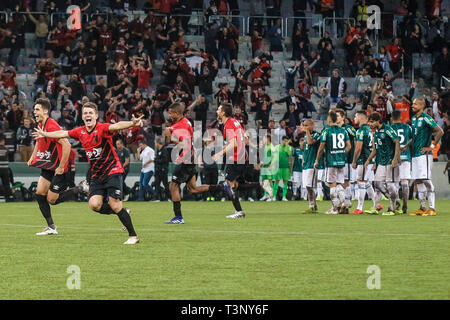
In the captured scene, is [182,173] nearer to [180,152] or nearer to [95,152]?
[180,152]

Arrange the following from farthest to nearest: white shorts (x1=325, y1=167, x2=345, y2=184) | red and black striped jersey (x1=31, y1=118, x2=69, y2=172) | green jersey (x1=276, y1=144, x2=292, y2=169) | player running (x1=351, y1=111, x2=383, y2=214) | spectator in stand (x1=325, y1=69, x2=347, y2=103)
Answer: spectator in stand (x1=325, y1=69, x2=347, y2=103) → green jersey (x1=276, y1=144, x2=292, y2=169) → player running (x1=351, y1=111, x2=383, y2=214) → white shorts (x1=325, y1=167, x2=345, y2=184) → red and black striped jersey (x1=31, y1=118, x2=69, y2=172)

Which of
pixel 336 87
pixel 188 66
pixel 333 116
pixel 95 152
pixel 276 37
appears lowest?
pixel 95 152

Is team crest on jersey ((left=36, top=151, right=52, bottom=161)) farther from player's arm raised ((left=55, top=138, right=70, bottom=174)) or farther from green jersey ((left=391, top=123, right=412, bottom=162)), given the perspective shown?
green jersey ((left=391, top=123, right=412, bottom=162))

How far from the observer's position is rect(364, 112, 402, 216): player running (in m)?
→ 22.4

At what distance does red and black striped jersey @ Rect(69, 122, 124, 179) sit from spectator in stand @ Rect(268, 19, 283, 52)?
85.5 ft

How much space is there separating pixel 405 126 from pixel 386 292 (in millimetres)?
14371

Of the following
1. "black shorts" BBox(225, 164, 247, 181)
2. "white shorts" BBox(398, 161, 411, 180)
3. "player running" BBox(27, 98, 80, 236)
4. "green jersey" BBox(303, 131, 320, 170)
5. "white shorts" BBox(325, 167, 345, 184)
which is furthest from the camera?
"green jersey" BBox(303, 131, 320, 170)

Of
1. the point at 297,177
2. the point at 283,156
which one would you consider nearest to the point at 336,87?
the point at 297,177

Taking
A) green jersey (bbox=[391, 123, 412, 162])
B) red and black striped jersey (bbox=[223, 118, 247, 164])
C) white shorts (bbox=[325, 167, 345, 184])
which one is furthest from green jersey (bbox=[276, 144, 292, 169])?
red and black striped jersey (bbox=[223, 118, 247, 164])

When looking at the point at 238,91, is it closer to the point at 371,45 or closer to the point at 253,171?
the point at 253,171

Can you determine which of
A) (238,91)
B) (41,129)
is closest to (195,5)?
(238,91)

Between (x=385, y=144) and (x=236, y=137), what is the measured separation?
3980 mm

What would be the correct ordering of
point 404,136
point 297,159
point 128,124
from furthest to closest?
1. point 297,159
2. point 404,136
3. point 128,124

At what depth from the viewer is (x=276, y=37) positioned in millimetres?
39875
